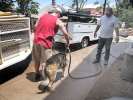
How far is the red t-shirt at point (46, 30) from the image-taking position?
5596 millimetres

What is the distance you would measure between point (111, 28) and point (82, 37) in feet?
11.5

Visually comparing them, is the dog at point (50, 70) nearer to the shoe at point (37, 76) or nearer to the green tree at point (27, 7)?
the shoe at point (37, 76)

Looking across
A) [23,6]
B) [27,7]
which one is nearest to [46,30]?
[23,6]

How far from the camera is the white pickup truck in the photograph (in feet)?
18.7

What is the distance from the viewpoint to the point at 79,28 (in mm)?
10664

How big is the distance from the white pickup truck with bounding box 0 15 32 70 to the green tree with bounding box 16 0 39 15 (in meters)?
4.19

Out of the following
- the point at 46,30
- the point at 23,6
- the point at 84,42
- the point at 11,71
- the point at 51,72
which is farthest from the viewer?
the point at 84,42

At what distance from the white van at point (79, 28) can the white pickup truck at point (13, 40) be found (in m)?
2.79

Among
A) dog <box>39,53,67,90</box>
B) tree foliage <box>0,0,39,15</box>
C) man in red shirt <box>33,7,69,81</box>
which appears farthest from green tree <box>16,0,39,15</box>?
dog <box>39,53,67,90</box>

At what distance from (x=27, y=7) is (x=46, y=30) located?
19.4ft

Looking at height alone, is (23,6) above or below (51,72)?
above

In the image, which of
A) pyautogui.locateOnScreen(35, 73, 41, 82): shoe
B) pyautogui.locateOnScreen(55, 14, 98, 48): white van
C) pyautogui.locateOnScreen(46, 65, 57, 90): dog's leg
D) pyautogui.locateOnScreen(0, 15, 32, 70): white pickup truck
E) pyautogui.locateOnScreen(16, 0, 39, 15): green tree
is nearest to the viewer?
pyautogui.locateOnScreen(46, 65, 57, 90): dog's leg

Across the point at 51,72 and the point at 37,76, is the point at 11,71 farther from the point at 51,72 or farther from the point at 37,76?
the point at 51,72

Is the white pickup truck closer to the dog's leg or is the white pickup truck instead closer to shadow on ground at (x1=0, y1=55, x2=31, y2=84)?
shadow on ground at (x1=0, y1=55, x2=31, y2=84)
